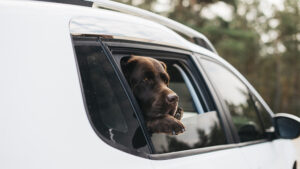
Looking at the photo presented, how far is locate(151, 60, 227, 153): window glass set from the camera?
1.80 meters

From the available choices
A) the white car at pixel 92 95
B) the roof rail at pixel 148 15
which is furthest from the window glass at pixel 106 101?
the roof rail at pixel 148 15

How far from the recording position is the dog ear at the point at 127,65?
70.9 inches

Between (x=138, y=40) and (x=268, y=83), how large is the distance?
154ft

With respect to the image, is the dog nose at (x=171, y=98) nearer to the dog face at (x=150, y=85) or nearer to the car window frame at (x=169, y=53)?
the dog face at (x=150, y=85)

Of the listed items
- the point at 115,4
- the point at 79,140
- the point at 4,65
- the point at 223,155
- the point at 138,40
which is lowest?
the point at 223,155

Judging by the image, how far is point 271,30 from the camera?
41031mm

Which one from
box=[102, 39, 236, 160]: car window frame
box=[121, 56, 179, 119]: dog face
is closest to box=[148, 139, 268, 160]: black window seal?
box=[102, 39, 236, 160]: car window frame

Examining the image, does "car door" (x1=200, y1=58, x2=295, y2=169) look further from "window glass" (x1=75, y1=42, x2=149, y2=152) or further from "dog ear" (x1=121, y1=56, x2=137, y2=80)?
"window glass" (x1=75, y1=42, x2=149, y2=152)

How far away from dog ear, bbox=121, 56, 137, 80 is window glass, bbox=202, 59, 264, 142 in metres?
0.68

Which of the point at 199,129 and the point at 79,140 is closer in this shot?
the point at 79,140

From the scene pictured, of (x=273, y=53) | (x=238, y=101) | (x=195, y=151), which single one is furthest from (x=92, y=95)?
(x=273, y=53)

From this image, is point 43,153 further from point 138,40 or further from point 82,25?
point 138,40

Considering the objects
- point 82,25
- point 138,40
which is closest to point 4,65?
point 82,25

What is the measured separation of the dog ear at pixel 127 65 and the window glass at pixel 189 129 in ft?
1.02
